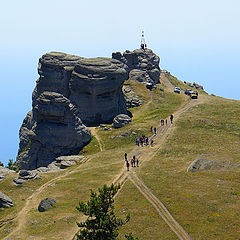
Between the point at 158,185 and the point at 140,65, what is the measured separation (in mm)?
127804

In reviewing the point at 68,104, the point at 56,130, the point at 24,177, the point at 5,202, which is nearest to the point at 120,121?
the point at 68,104

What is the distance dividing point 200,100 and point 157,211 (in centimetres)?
9251

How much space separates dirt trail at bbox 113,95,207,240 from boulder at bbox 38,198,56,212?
43.2 ft

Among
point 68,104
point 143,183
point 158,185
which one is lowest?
point 158,185

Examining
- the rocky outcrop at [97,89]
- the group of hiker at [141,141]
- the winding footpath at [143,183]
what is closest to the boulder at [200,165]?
the winding footpath at [143,183]

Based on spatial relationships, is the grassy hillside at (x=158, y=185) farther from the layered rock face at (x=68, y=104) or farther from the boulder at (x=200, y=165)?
the layered rock face at (x=68, y=104)

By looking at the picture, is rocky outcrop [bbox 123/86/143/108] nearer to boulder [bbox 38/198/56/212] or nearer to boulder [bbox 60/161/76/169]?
boulder [bbox 60/161/76/169]

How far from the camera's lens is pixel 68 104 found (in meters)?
101

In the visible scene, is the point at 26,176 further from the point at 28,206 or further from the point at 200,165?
the point at 200,165

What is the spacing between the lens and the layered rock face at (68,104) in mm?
100188

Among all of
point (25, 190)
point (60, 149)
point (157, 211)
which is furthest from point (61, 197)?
point (60, 149)

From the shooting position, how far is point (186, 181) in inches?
2345

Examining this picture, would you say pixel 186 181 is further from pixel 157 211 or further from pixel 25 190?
pixel 25 190

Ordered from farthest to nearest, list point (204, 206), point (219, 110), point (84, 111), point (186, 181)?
point (84, 111) → point (219, 110) → point (186, 181) → point (204, 206)
